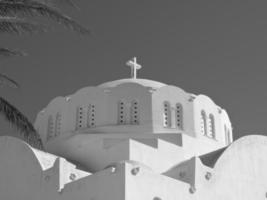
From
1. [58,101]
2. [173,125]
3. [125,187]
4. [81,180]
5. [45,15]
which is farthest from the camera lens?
[58,101]

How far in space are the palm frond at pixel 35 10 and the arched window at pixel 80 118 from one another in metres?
11.3

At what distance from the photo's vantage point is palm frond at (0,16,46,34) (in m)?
8.73

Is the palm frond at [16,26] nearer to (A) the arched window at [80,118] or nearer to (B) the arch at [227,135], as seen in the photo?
(A) the arched window at [80,118]

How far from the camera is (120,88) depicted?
20.0 meters

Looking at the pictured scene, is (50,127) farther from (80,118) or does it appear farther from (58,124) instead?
(80,118)

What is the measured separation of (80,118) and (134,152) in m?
4.16

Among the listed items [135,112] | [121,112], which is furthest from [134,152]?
[121,112]

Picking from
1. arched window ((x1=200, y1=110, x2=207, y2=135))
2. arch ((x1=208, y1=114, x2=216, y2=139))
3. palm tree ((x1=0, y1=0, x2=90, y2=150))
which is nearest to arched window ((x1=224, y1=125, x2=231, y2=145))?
arch ((x1=208, y1=114, x2=216, y2=139))

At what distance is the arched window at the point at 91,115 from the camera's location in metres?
19.7

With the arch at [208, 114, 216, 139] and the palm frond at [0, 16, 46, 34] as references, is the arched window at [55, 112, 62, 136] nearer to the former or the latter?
the arch at [208, 114, 216, 139]

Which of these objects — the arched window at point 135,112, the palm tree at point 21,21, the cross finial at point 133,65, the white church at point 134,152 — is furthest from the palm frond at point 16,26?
the cross finial at point 133,65

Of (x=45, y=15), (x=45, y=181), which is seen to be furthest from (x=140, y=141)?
(x=45, y=15)

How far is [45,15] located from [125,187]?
6.04 meters

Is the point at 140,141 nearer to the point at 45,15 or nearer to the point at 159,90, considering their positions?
the point at 159,90
